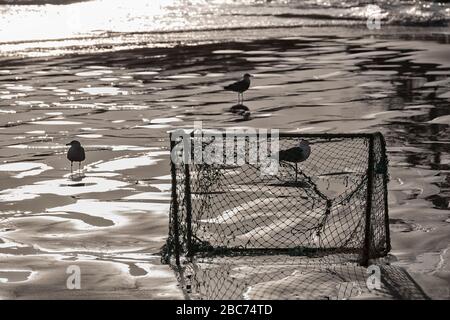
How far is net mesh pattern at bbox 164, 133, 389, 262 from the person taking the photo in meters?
10.6

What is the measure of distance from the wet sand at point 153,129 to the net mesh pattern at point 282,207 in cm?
47

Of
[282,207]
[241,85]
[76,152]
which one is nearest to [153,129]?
[241,85]

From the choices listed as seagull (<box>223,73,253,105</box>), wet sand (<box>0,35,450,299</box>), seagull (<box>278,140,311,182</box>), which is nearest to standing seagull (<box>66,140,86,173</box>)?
wet sand (<box>0,35,450,299</box>)

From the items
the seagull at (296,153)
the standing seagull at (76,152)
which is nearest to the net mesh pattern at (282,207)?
the seagull at (296,153)

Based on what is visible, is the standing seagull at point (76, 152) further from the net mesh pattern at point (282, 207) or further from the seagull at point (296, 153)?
the seagull at point (296, 153)

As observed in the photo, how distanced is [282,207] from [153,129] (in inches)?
288

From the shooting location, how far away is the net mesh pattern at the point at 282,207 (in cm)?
1056

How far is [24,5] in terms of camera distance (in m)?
62.8

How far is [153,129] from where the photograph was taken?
19.5 meters

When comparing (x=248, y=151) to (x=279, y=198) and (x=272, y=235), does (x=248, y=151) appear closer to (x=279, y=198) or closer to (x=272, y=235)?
(x=279, y=198)

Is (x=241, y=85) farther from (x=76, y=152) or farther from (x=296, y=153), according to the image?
(x=296, y=153)
